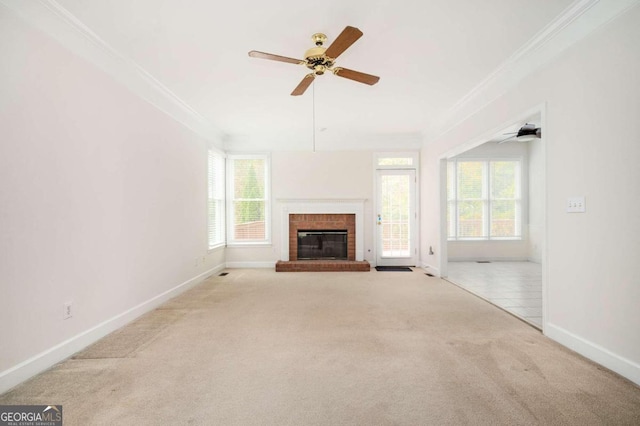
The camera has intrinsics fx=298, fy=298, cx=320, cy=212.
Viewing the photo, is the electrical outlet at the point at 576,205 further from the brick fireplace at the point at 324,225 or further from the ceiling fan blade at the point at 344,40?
the brick fireplace at the point at 324,225

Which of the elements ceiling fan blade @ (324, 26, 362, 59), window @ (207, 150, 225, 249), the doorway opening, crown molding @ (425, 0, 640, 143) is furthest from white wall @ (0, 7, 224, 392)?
the doorway opening

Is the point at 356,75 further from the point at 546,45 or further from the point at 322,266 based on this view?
the point at 322,266

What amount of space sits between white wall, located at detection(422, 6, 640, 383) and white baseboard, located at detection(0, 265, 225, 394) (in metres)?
4.00

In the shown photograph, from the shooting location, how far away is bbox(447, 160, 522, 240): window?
675 cm

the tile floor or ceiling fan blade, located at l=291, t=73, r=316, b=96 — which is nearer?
ceiling fan blade, located at l=291, t=73, r=316, b=96

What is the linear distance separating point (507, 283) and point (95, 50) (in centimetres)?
591

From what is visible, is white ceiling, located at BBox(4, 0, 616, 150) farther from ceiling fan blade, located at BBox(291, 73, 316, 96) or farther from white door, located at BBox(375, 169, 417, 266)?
white door, located at BBox(375, 169, 417, 266)

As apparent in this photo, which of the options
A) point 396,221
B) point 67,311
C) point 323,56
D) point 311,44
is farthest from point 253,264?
point 323,56

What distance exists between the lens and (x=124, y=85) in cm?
304

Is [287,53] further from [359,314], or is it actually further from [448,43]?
[359,314]

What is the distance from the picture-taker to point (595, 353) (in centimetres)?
220

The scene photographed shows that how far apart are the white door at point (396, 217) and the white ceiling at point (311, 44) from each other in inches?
72.0

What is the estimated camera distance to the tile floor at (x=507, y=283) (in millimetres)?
3453

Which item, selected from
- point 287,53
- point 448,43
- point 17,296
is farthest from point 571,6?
point 17,296
